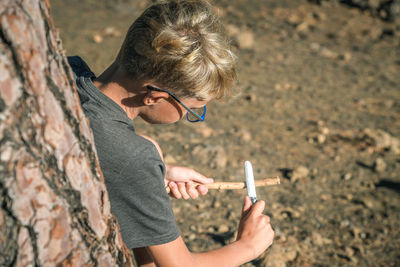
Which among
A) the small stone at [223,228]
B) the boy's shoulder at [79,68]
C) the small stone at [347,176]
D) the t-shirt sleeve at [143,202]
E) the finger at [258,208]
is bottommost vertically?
the small stone at [347,176]

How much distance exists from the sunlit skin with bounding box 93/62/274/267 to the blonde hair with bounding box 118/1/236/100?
6cm

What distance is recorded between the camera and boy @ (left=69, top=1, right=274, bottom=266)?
60.3 inches

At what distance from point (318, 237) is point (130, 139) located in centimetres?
179

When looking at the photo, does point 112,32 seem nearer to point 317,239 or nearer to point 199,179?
point 199,179

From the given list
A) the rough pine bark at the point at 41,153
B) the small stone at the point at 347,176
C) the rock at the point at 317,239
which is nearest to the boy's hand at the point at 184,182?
the rough pine bark at the point at 41,153

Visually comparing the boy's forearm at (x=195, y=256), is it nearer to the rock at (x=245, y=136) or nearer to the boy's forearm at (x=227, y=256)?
the boy's forearm at (x=227, y=256)

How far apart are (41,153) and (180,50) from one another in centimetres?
75

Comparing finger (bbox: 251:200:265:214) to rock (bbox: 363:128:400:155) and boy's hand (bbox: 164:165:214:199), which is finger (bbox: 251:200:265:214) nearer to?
boy's hand (bbox: 164:165:214:199)

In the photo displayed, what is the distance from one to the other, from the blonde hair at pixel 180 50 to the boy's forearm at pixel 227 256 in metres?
0.68

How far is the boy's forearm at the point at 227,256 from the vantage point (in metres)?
1.76

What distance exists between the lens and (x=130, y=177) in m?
1.51

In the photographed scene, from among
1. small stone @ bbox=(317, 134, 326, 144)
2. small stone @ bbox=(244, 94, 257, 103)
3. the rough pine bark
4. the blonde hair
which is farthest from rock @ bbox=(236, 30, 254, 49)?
the rough pine bark

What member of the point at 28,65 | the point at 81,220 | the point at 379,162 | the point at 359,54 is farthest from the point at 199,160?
the point at 359,54

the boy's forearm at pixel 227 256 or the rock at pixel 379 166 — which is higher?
the boy's forearm at pixel 227 256
